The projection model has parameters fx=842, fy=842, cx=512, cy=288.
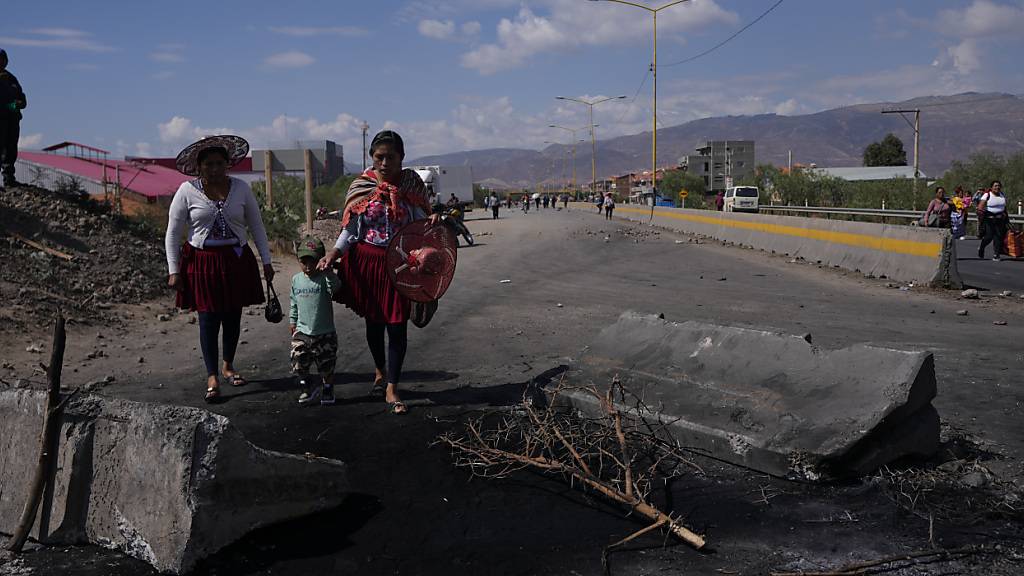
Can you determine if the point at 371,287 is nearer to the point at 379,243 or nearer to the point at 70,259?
the point at 379,243

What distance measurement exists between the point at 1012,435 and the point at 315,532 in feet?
12.3

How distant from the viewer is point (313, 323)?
566 centimetres

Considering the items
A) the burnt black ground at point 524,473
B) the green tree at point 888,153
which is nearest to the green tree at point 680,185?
the green tree at point 888,153

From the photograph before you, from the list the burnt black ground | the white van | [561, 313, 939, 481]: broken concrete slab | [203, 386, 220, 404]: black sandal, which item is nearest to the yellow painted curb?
the burnt black ground

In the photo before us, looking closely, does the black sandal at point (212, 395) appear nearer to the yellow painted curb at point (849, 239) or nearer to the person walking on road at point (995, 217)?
the yellow painted curb at point (849, 239)

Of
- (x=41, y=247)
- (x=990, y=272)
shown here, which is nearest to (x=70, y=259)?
(x=41, y=247)

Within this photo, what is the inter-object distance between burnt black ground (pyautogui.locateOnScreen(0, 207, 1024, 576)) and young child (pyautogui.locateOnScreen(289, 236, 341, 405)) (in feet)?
0.78

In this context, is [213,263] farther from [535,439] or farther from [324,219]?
[324,219]

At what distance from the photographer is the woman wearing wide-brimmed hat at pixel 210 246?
582 centimetres

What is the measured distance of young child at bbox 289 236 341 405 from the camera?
5660mm

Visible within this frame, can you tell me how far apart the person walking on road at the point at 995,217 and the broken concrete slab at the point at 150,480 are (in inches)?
692

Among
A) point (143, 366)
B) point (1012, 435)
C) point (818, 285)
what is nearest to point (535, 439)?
point (1012, 435)

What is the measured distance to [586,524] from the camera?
3.67m

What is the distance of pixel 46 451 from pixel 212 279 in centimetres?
246
